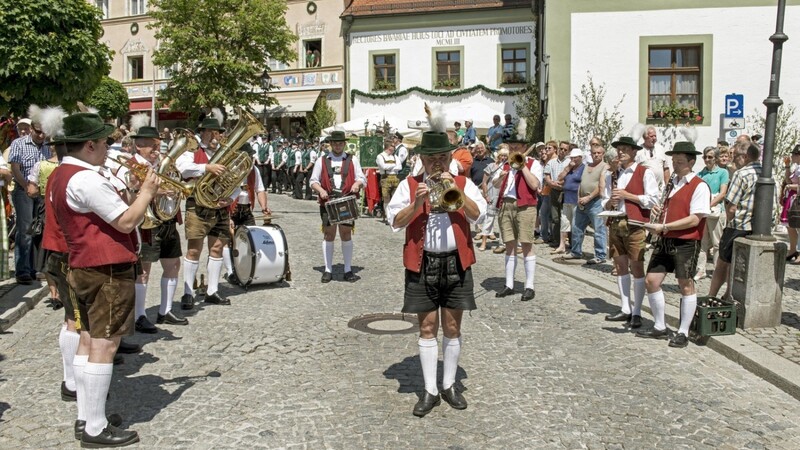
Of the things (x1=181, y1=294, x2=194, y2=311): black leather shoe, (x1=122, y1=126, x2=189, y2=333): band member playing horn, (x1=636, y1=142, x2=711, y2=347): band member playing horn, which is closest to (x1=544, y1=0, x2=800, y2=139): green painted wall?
(x1=636, y1=142, x2=711, y2=347): band member playing horn

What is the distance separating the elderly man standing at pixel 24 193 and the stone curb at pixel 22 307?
41 centimetres

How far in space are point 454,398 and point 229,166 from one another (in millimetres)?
4035

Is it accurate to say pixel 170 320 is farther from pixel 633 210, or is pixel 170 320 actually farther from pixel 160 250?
pixel 633 210

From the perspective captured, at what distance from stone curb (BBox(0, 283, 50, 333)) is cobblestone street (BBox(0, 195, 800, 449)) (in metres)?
0.10

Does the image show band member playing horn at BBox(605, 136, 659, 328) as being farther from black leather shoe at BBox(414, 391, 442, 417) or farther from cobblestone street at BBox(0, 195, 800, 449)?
black leather shoe at BBox(414, 391, 442, 417)

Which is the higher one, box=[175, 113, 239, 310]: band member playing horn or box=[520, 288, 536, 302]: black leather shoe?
box=[175, 113, 239, 310]: band member playing horn

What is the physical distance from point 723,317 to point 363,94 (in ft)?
96.9

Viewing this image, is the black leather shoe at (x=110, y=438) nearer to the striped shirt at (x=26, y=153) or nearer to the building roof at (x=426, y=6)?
the striped shirt at (x=26, y=153)

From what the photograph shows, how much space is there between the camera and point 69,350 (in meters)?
5.46

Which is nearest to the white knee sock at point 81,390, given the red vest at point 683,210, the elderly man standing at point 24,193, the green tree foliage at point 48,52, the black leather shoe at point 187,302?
the black leather shoe at point 187,302

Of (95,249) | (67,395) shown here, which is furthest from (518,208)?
(95,249)

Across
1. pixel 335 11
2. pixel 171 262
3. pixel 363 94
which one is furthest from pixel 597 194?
pixel 335 11

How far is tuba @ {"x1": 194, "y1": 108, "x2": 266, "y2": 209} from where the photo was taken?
8.05 metres

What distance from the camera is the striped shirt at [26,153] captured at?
902 cm
